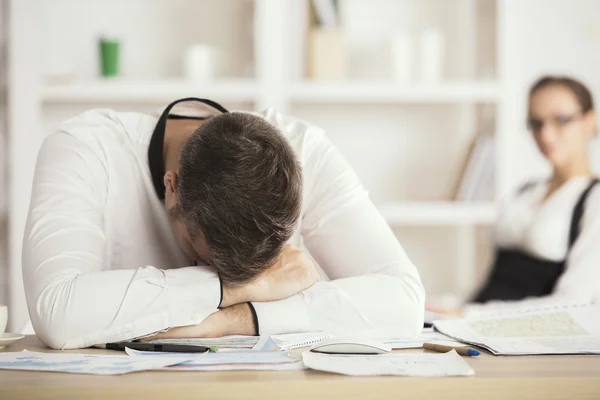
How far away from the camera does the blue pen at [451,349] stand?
105 cm

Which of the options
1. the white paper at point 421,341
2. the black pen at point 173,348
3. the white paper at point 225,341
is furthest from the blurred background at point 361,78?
the black pen at point 173,348

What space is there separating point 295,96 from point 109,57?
2.64 feet

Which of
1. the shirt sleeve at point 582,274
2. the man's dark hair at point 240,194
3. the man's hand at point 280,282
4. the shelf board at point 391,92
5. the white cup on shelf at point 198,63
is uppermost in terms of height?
the white cup on shelf at point 198,63

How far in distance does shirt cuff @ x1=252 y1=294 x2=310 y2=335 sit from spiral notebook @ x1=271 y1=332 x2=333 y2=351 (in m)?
0.02

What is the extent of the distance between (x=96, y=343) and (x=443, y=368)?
0.52 meters

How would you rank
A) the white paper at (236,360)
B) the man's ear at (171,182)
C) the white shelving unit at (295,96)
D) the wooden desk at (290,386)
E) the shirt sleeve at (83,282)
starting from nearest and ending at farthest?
the wooden desk at (290,386), the white paper at (236,360), the shirt sleeve at (83,282), the man's ear at (171,182), the white shelving unit at (295,96)

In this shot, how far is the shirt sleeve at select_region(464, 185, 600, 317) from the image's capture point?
104 inches

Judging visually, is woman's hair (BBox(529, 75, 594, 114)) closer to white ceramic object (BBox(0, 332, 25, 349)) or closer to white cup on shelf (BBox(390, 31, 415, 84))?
white cup on shelf (BBox(390, 31, 415, 84))

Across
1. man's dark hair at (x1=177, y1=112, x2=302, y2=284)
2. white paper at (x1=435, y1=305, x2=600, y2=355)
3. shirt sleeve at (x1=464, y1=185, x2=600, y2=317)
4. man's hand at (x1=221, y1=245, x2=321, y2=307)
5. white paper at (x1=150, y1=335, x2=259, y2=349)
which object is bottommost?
shirt sleeve at (x1=464, y1=185, x2=600, y2=317)

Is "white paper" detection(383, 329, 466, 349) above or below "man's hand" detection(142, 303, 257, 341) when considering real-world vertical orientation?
below

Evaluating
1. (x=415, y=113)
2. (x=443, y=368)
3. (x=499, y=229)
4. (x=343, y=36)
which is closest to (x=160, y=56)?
(x=343, y=36)

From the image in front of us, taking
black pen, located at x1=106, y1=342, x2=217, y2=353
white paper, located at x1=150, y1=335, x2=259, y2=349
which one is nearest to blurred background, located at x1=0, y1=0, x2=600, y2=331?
white paper, located at x1=150, y1=335, x2=259, y2=349

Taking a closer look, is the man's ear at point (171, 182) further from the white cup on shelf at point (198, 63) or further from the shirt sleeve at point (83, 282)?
the white cup on shelf at point (198, 63)

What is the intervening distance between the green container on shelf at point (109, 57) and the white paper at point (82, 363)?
2452 mm
